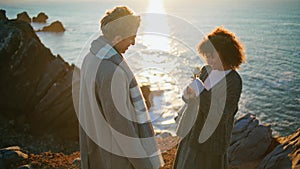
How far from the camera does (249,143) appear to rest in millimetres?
7895

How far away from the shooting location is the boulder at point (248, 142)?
25.2 ft

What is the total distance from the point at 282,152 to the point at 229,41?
4.12 meters

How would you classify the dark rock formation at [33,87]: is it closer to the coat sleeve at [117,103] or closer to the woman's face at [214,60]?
the woman's face at [214,60]

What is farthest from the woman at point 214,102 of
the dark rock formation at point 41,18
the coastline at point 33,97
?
the dark rock formation at point 41,18

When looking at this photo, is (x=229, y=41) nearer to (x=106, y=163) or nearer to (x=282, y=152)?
(x=106, y=163)

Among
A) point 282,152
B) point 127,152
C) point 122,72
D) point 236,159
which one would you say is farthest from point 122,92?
point 236,159

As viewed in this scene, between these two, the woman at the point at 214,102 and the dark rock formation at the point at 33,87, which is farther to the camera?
the dark rock formation at the point at 33,87

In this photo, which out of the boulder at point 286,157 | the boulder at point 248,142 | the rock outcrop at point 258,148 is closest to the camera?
the boulder at point 286,157

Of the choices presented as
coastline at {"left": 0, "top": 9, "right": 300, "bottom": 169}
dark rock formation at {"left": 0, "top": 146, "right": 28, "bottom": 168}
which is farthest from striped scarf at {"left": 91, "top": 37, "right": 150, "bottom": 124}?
coastline at {"left": 0, "top": 9, "right": 300, "bottom": 169}

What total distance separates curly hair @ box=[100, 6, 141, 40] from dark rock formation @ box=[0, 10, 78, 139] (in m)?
10.8

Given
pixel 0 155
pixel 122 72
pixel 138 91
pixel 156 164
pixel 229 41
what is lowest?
pixel 0 155

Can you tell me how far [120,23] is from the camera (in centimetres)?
291

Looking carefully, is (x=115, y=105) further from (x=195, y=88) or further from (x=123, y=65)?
(x=195, y=88)

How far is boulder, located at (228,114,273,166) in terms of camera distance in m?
7.67
